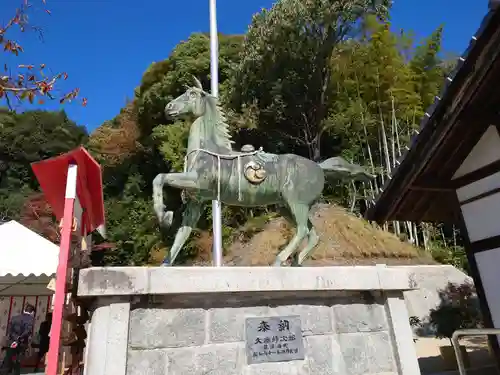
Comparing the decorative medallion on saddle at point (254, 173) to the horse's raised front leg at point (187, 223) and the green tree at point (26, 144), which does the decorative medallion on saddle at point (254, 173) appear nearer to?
the horse's raised front leg at point (187, 223)

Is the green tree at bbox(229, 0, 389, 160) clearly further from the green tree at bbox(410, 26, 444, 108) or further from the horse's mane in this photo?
the horse's mane

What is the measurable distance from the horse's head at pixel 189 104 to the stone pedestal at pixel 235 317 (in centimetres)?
185

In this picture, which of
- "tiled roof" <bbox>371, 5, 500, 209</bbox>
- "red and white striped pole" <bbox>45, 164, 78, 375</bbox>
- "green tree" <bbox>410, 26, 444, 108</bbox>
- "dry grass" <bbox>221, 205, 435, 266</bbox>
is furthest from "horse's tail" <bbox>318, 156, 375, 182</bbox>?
"green tree" <bbox>410, 26, 444, 108</bbox>

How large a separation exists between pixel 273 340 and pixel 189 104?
8.03ft

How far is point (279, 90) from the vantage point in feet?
55.4

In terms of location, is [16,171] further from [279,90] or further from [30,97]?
[30,97]

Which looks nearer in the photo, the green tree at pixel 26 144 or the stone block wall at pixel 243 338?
the stone block wall at pixel 243 338

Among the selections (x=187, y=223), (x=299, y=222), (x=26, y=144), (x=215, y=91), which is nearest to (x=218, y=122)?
(x=187, y=223)

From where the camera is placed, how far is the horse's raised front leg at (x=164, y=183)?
3.49 metres

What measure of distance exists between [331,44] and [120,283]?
15808 millimetres

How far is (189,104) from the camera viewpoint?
4070 mm

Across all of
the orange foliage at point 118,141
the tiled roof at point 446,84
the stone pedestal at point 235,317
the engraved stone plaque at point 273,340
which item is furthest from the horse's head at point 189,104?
the orange foliage at point 118,141

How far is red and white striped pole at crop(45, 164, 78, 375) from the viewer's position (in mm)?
2412

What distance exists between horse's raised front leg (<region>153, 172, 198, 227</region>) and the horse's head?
Answer: 805 mm
